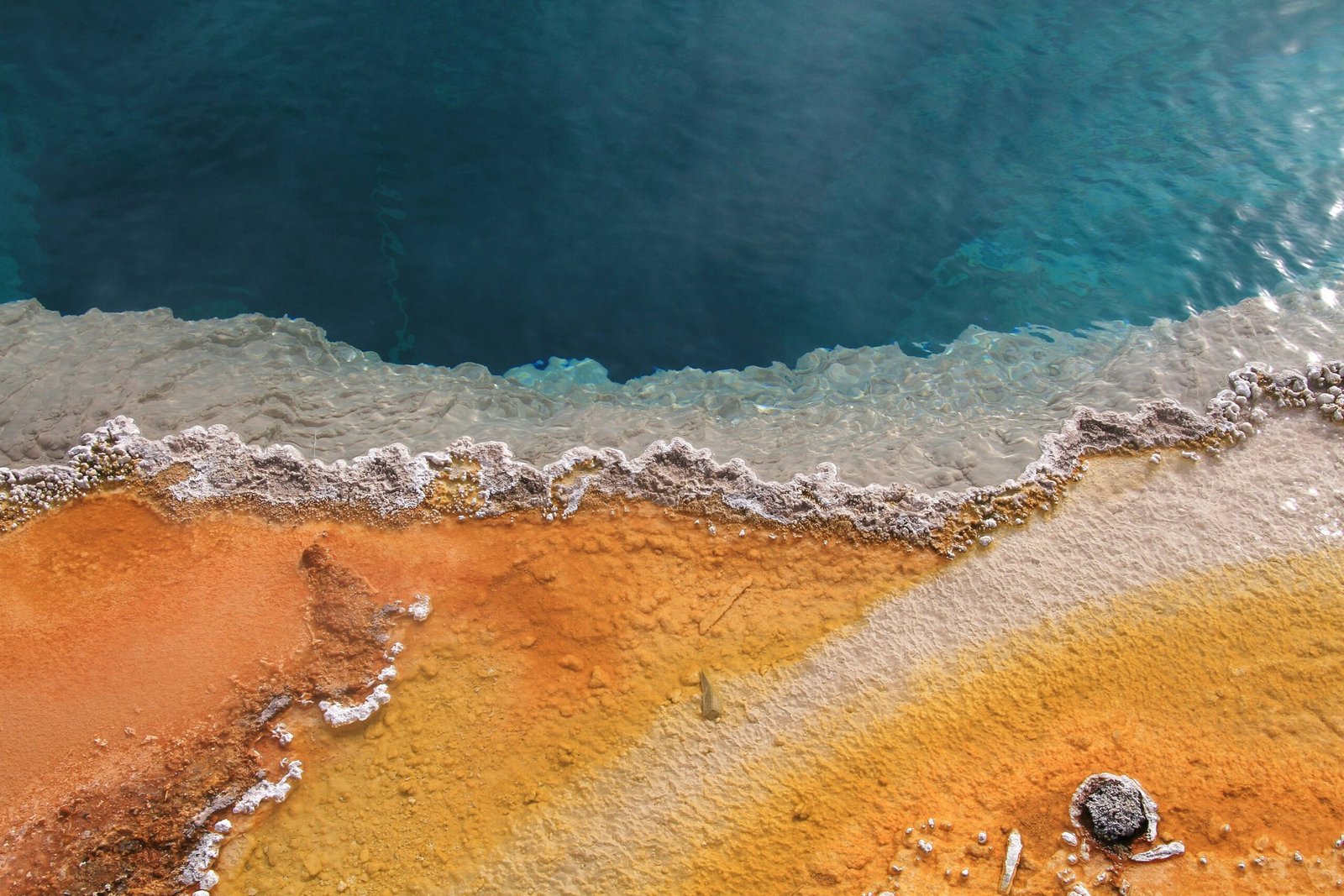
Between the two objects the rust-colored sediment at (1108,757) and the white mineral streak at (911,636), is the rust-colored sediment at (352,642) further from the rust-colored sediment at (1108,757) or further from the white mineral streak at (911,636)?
the rust-colored sediment at (1108,757)

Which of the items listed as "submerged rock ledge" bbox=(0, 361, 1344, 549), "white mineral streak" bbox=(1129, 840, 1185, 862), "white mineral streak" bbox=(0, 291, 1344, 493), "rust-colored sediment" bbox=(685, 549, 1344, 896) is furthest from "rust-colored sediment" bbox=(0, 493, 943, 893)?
"white mineral streak" bbox=(1129, 840, 1185, 862)

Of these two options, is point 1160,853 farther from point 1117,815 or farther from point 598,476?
point 598,476

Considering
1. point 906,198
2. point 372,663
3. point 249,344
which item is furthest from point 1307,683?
point 249,344

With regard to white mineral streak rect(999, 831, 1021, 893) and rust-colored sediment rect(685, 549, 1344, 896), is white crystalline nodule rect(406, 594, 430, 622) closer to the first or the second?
rust-colored sediment rect(685, 549, 1344, 896)

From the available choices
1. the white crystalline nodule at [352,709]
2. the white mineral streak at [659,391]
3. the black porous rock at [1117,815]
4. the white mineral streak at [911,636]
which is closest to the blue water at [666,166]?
the white mineral streak at [659,391]

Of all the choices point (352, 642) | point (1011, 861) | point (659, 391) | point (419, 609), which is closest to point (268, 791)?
point (352, 642)
